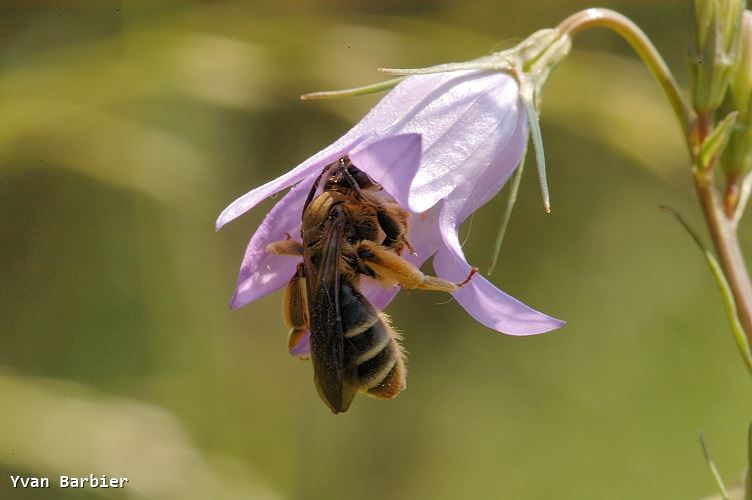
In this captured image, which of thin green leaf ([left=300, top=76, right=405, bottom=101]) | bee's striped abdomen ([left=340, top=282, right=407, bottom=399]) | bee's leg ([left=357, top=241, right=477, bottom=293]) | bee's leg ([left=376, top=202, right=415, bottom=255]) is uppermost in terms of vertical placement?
thin green leaf ([left=300, top=76, right=405, bottom=101])

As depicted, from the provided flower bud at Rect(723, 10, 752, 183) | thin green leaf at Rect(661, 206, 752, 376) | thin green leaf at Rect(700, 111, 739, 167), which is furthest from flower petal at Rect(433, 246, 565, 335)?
flower bud at Rect(723, 10, 752, 183)

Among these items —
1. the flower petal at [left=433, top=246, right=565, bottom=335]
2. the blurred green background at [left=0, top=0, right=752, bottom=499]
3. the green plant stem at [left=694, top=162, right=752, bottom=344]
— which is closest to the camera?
the flower petal at [left=433, top=246, right=565, bottom=335]

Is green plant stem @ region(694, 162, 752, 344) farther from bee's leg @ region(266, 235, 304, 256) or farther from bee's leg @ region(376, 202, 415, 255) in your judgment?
bee's leg @ region(266, 235, 304, 256)

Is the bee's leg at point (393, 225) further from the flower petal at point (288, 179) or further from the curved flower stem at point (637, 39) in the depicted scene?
the curved flower stem at point (637, 39)

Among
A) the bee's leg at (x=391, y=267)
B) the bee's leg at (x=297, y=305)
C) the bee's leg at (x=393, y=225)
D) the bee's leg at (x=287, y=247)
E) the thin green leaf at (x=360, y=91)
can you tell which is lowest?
the bee's leg at (x=297, y=305)

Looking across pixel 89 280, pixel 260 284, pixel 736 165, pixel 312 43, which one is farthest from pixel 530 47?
pixel 89 280

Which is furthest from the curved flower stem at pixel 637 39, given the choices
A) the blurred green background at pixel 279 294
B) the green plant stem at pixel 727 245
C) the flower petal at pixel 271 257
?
the blurred green background at pixel 279 294

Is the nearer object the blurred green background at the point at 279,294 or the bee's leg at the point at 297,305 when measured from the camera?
the bee's leg at the point at 297,305
